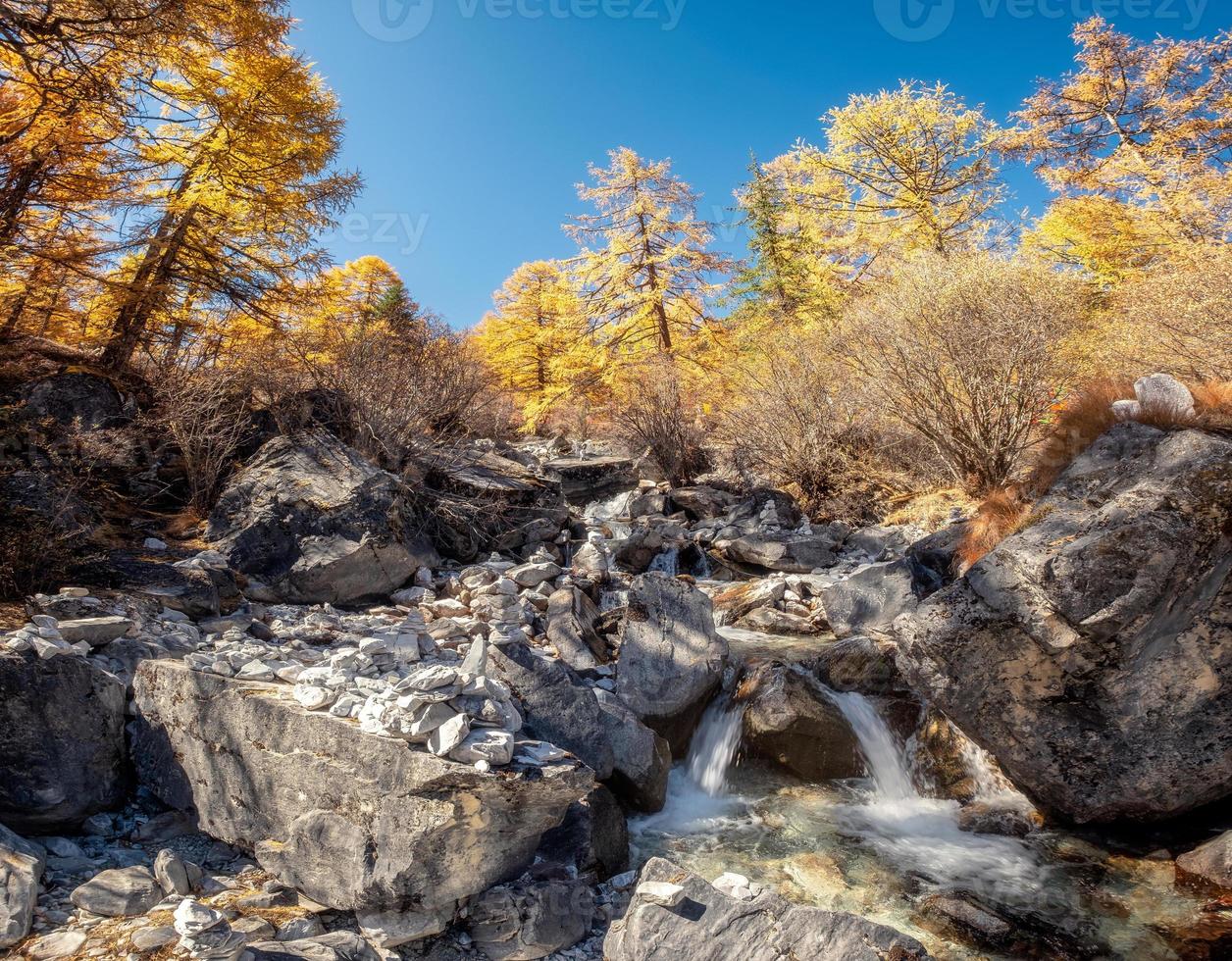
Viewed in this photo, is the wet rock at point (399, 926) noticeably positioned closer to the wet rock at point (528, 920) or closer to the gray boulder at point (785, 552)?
the wet rock at point (528, 920)

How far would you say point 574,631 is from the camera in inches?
216

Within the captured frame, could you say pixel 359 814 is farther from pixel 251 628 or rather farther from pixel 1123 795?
pixel 1123 795

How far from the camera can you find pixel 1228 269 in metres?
8.59

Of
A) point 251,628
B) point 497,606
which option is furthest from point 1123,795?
point 251,628

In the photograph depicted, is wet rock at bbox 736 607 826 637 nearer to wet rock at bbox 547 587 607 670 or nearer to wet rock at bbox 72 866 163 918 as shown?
wet rock at bbox 547 587 607 670

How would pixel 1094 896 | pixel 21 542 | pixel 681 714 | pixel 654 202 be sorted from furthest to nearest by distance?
pixel 654 202
pixel 681 714
pixel 21 542
pixel 1094 896

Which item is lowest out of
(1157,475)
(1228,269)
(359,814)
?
(359,814)

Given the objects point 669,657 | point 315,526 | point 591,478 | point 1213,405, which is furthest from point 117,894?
point 591,478

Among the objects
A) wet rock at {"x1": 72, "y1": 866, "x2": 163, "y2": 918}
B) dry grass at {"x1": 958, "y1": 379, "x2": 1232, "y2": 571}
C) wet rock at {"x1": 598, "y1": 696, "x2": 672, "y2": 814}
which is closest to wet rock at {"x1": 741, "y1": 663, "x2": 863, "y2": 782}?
wet rock at {"x1": 598, "y1": 696, "x2": 672, "y2": 814}

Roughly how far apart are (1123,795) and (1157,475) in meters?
1.88

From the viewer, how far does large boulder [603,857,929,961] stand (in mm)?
2418

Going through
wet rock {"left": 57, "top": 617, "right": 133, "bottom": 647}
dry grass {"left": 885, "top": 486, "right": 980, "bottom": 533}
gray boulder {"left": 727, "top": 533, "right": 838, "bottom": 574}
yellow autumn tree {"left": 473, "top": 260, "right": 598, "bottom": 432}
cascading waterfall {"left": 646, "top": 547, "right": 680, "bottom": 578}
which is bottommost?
wet rock {"left": 57, "top": 617, "right": 133, "bottom": 647}

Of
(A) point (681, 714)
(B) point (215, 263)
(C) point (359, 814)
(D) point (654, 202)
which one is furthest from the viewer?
(D) point (654, 202)

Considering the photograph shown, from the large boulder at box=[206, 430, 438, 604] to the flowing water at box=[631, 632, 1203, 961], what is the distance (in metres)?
3.73
